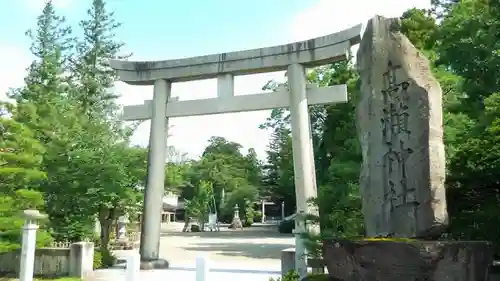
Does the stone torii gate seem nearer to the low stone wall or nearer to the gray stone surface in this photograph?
the low stone wall

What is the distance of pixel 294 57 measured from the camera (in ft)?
39.9

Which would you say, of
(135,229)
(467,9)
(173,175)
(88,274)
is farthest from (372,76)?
(135,229)

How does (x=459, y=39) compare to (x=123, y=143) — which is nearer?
(x=459, y=39)

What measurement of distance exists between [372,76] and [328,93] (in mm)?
5300

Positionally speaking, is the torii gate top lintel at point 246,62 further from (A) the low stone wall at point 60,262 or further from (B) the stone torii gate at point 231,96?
(A) the low stone wall at point 60,262

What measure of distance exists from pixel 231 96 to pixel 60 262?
20.6 ft

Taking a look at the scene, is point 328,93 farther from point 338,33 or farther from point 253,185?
point 253,185

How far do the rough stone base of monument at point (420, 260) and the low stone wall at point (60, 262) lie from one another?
28.5 feet

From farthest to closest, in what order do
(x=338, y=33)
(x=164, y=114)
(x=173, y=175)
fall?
(x=173, y=175)
(x=164, y=114)
(x=338, y=33)

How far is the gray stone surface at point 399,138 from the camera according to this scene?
569cm

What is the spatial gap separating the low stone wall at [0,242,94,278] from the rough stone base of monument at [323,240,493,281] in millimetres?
8672

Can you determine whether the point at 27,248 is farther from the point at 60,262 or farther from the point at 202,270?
the point at 60,262

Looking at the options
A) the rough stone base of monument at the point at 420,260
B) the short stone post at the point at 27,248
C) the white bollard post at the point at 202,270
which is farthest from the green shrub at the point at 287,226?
the rough stone base of monument at the point at 420,260

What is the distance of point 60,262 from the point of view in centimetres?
1220
